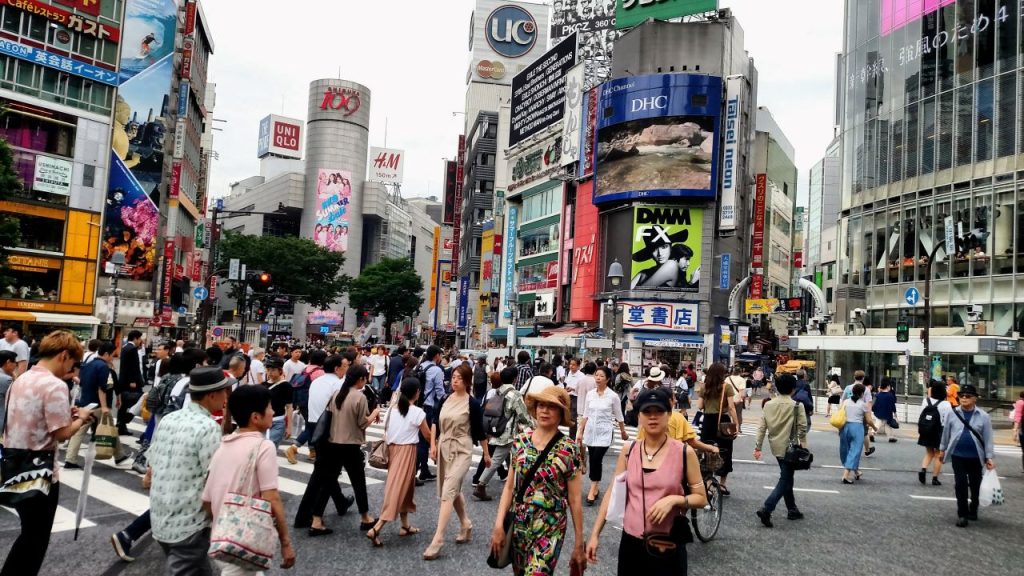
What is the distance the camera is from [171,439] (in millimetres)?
4574

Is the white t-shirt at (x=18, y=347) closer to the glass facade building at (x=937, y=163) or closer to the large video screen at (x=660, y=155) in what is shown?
the glass facade building at (x=937, y=163)

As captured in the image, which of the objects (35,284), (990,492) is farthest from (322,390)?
(35,284)

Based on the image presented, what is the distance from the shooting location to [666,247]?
51.6m

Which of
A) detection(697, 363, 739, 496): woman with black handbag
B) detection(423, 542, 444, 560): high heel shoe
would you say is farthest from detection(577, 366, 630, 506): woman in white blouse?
detection(423, 542, 444, 560): high heel shoe

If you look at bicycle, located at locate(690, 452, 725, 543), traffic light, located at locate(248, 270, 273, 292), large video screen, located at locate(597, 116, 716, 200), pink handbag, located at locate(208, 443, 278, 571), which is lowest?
bicycle, located at locate(690, 452, 725, 543)

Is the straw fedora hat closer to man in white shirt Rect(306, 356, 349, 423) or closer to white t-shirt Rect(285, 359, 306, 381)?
man in white shirt Rect(306, 356, 349, 423)

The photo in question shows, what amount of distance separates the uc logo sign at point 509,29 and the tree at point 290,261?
146 feet

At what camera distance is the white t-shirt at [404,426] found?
7805 millimetres

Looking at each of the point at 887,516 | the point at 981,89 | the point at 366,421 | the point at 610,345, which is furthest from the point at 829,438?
the point at 610,345

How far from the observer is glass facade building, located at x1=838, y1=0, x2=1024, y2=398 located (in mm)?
33906

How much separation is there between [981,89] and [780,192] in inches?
1793

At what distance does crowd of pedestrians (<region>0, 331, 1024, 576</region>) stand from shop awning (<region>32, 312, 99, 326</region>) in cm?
2971

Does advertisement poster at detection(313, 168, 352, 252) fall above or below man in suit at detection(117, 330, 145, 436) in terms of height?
above

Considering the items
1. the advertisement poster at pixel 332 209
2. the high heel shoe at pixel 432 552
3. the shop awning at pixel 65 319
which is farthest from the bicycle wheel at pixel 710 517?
the advertisement poster at pixel 332 209
